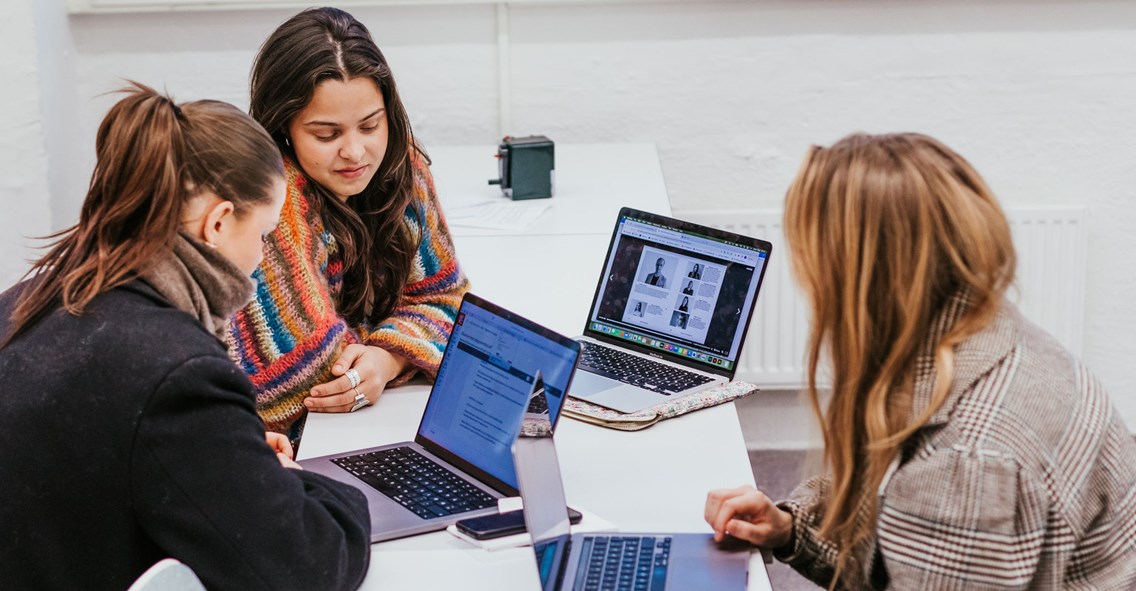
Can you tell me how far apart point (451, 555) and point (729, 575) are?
314mm

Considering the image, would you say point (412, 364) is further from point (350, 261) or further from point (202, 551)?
point (202, 551)

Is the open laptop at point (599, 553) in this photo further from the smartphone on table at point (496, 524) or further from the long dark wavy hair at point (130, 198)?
the long dark wavy hair at point (130, 198)

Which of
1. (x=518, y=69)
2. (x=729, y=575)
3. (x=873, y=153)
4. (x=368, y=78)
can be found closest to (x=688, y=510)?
(x=729, y=575)

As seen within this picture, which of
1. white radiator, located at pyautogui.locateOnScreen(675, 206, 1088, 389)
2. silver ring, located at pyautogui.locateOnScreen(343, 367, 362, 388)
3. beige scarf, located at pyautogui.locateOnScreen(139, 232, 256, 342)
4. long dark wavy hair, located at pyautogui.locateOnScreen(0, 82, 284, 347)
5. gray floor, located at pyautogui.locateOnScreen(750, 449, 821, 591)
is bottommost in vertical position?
gray floor, located at pyautogui.locateOnScreen(750, 449, 821, 591)

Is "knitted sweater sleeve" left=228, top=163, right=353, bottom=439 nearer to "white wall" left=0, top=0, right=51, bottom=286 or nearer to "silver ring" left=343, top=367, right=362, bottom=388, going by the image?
"silver ring" left=343, top=367, right=362, bottom=388

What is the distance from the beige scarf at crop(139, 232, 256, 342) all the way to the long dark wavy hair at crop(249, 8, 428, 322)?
0.59m

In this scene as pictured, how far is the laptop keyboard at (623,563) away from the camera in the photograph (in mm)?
1284

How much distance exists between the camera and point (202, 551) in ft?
3.89

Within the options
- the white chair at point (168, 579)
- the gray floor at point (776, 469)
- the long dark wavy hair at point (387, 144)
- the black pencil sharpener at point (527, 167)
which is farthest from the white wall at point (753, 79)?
the white chair at point (168, 579)

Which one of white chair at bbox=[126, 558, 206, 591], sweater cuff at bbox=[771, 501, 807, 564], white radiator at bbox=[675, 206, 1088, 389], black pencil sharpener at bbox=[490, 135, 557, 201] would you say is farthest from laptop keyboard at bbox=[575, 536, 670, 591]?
white radiator at bbox=[675, 206, 1088, 389]

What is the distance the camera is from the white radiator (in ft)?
10.4

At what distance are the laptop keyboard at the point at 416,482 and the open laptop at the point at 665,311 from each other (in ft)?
0.99

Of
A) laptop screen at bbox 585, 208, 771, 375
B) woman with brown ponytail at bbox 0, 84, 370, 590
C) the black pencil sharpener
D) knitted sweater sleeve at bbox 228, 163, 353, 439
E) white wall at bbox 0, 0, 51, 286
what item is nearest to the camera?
woman with brown ponytail at bbox 0, 84, 370, 590

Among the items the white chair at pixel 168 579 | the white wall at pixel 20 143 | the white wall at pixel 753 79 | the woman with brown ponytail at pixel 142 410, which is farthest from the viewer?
the white wall at pixel 753 79
